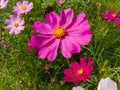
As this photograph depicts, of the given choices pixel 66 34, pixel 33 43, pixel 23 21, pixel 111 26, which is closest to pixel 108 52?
pixel 111 26

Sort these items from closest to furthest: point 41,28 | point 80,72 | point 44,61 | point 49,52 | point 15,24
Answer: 1. point 49,52
2. point 41,28
3. point 80,72
4. point 44,61
5. point 15,24

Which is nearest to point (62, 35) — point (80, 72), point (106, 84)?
point (106, 84)

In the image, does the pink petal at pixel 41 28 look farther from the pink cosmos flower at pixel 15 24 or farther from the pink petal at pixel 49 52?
the pink cosmos flower at pixel 15 24

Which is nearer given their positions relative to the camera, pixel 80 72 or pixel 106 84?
pixel 106 84

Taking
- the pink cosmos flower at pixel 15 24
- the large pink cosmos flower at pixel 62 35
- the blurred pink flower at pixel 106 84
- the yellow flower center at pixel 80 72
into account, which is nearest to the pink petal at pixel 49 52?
the large pink cosmos flower at pixel 62 35

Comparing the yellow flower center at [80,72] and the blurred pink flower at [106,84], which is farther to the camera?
the yellow flower center at [80,72]

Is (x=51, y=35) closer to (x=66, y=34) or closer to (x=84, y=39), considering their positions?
(x=66, y=34)

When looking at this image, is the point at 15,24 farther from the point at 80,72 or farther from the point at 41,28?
the point at 41,28

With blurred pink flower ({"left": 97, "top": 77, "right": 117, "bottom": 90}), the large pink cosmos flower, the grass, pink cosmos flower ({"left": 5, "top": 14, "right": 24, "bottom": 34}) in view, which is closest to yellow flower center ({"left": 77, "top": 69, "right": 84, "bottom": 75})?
the grass
